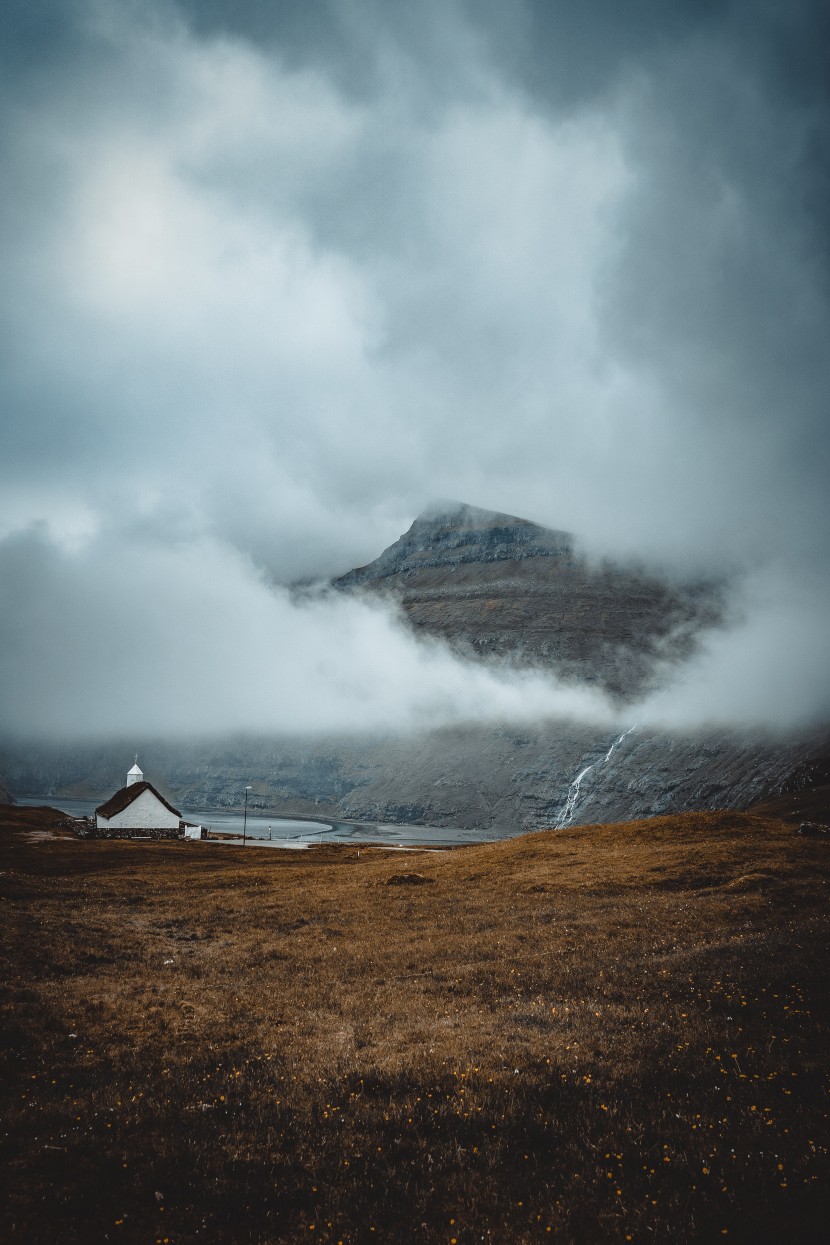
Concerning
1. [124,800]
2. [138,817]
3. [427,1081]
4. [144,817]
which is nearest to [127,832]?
[138,817]

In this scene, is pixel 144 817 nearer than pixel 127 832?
No

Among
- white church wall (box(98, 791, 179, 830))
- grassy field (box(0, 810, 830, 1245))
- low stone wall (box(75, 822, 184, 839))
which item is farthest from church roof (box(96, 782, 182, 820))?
grassy field (box(0, 810, 830, 1245))

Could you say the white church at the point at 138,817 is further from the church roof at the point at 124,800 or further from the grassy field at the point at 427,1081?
the grassy field at the point at 427,1081

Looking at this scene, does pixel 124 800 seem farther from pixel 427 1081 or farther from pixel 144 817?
pixel 427 1081

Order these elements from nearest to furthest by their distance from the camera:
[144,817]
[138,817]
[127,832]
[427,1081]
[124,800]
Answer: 1. [427,1081]
2. [127,832]
3. [138,817]
4. [124,800]
5. [144,817]

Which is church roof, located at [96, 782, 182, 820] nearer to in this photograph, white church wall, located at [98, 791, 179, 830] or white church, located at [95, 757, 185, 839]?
white church, located at [95, 757, 185, 839]

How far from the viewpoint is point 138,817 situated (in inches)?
3733

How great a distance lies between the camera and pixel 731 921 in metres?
23.7

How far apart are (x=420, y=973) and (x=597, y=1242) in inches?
549

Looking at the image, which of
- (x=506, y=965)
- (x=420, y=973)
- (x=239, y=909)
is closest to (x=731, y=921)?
(x=506, y=965)

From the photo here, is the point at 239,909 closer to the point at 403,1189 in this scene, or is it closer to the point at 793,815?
the point at 403,1189

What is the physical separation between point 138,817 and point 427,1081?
97654 millimetres

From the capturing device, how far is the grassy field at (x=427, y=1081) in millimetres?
7914

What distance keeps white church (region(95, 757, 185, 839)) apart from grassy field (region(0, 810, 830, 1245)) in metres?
74.8
